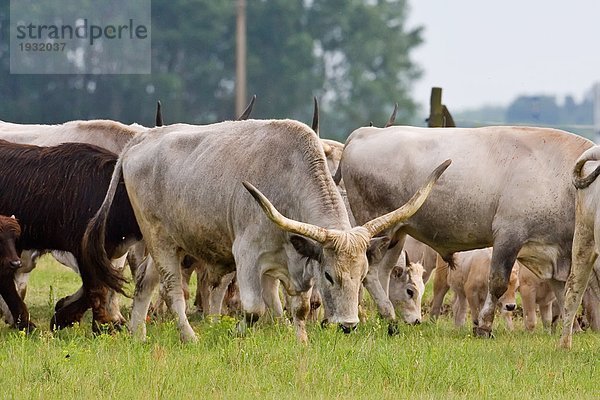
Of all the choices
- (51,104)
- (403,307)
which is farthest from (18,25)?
(403,307)

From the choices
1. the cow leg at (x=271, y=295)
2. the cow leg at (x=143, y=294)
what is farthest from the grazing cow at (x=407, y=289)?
the cow leg at (x=143, y=294)

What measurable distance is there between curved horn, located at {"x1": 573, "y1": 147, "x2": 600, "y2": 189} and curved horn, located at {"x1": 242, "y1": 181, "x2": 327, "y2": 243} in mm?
2012

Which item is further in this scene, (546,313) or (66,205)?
(546,313)

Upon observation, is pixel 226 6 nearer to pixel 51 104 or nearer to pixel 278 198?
pixel 51 104

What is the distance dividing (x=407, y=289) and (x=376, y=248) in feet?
9.84

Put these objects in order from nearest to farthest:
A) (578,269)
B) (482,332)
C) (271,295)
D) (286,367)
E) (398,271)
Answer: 1. (286,367)
2. (578,269)
3. (271,295)
4. (482,332)
5. (398,271)

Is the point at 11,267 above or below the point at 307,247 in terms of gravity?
below

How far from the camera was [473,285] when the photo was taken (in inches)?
599

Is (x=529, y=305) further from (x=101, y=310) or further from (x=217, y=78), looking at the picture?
(x=217, y=78)

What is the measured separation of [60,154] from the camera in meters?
12.7

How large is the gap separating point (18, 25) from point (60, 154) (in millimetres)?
43459

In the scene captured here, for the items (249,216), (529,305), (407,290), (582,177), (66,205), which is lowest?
(529,305)

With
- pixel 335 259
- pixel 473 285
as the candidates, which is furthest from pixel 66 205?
pixel 473 285

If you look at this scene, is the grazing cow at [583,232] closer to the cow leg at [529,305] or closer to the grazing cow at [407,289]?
the grazing cow at [407,289]
